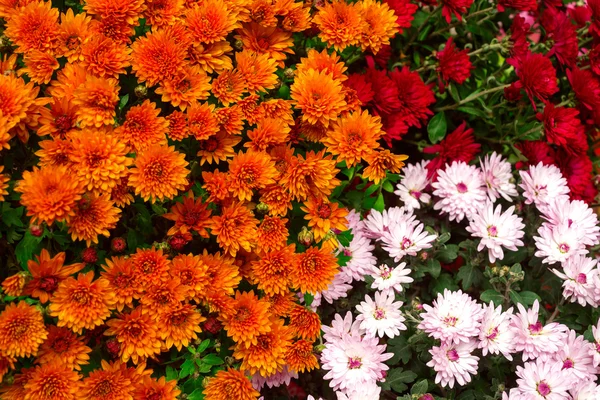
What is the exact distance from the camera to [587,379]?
59.4 inches

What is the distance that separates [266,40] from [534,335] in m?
1.01

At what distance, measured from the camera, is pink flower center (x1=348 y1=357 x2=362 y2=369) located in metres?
1.48

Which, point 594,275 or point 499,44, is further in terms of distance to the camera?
point 499,44

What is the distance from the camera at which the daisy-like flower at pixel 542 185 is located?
1.76m

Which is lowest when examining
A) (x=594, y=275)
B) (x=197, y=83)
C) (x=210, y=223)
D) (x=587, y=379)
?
(x=587, y=379)

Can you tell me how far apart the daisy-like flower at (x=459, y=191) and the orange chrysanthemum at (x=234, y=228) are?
2.12 ft

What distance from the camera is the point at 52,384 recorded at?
4.01 feet

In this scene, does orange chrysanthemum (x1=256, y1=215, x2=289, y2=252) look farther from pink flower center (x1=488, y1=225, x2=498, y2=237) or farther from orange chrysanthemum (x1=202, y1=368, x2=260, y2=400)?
pink flower center (x1=488, y1=225, x2=498, y2=237)

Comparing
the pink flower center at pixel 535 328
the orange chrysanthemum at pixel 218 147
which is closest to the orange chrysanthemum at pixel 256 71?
the orange chrysanthemum at pixel 218 147

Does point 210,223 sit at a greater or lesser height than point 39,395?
greater

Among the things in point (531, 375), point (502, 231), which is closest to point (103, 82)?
point (502, 231)

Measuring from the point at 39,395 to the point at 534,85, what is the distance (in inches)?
59.3

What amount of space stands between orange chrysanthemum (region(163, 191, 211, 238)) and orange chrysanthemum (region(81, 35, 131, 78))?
33 centimetres

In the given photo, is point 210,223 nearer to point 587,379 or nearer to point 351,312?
point 351,312
